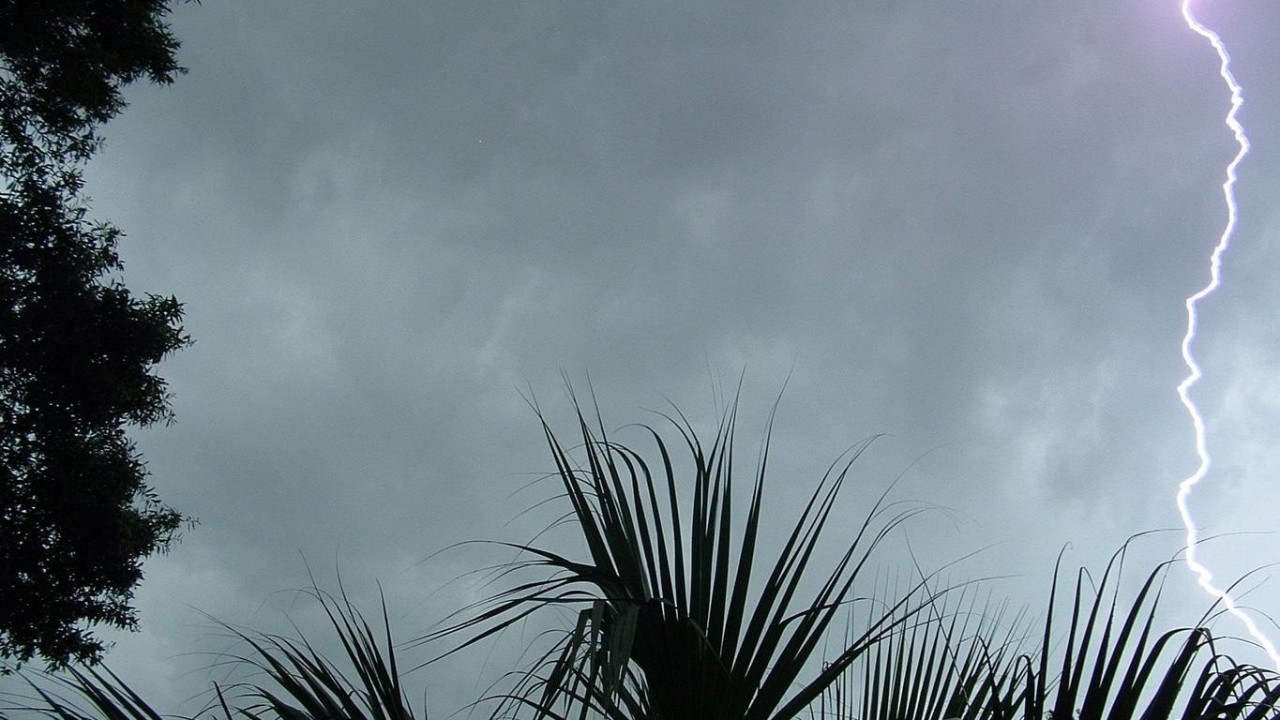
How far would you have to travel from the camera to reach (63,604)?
6.31 m

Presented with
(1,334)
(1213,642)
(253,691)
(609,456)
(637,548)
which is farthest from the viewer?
(1,334)

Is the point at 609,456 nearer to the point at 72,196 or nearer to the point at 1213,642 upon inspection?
the point at 1213,642

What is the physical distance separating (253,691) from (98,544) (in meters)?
5.31

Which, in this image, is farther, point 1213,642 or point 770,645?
point 770,645

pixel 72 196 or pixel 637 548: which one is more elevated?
pixel 72 196

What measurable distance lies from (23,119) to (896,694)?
7.29 metres

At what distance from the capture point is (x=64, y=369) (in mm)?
6391

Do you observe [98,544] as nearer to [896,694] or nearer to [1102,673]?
[896,694]

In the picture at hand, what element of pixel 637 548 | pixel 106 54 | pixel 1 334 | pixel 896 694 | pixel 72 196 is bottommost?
pixel 896 694

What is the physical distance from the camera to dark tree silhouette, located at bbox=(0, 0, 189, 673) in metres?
6.23

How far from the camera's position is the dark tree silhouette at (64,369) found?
6.23 metres

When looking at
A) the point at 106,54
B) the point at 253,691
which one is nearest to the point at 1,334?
the point at 106,54

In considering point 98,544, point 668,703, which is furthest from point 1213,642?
point 98,544

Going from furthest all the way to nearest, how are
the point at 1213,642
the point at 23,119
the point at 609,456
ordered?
the point at 23,119 < the point at 609,456 < the point at 1213,642
